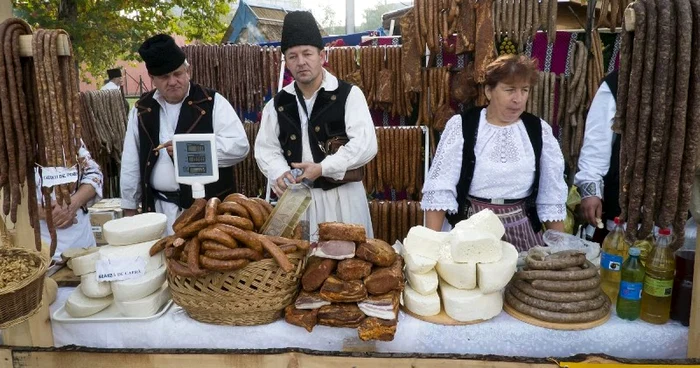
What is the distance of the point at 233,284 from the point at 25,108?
109 centimetres

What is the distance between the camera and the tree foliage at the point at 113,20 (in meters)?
10.5

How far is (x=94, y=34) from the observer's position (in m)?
11.1

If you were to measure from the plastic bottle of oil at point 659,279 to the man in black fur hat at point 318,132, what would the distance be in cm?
191

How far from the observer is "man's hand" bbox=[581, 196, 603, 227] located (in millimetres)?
3326

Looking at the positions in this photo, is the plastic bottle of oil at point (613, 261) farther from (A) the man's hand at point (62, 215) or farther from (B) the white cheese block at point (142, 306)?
(A) the man's hand at point (62, 215)

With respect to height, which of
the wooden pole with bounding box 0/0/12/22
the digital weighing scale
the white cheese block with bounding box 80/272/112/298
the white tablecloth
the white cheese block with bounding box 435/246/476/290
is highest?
the wooden pole with bounding box 0/0/12/22

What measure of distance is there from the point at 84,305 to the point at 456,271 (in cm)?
164

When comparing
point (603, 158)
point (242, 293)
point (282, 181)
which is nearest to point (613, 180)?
point (603, 158)

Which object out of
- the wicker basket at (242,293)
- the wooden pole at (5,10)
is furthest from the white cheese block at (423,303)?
the wooden pole at (5,10)

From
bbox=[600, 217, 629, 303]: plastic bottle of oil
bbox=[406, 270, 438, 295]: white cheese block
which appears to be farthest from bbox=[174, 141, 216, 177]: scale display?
bbox=[600, 217, 629, 303]: plastic bottle of oil

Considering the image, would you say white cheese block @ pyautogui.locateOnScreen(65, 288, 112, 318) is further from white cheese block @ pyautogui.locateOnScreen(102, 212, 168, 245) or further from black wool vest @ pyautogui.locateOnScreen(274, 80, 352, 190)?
black wool vest @ pyautogui.locateOnScreen(274, 80, 352, 190)

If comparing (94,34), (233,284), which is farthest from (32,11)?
(233,284)

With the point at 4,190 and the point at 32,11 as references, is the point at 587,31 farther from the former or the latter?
the point at 32,11

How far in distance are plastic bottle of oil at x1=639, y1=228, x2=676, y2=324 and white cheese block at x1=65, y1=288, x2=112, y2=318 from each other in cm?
237
